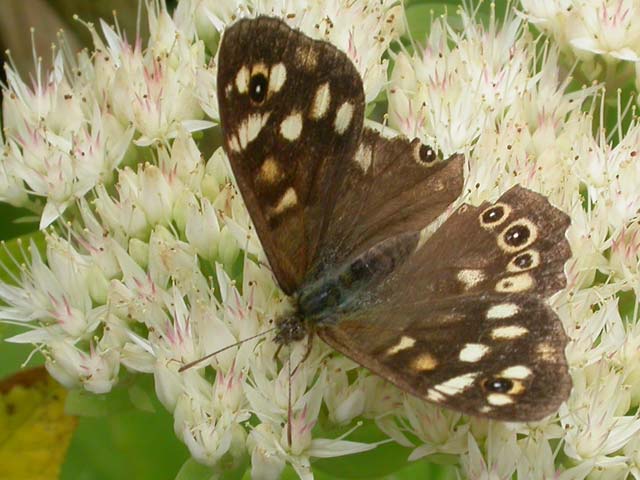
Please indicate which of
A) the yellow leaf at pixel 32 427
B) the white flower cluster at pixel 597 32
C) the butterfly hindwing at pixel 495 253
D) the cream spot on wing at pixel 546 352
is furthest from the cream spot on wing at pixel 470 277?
the yellow leaf at pixel 32 427

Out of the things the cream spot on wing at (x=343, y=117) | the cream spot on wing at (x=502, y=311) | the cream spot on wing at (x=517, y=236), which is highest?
the cream spot on wing at (x=343, y=117)

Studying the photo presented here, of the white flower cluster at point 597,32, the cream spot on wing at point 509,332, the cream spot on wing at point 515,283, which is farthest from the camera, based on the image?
the white flower cluster at point 597,32

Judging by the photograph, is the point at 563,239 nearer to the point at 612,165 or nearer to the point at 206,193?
the point at 612,165

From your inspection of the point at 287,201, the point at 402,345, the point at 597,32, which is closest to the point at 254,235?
the point at 287,201

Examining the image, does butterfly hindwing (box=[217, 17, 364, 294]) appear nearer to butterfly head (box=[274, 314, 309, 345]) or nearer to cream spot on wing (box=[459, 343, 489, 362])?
butterfly head (box=[274, 314, 309, 345])

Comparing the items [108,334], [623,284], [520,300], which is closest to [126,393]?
[108,334]

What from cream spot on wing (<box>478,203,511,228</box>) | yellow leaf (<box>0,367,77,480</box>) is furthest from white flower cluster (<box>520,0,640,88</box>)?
yellow leaf (<box>0,367,77,480</box>)

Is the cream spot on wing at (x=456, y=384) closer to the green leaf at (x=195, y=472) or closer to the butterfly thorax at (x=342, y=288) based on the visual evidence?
the butterfly thorax at (x=342, y=288)
